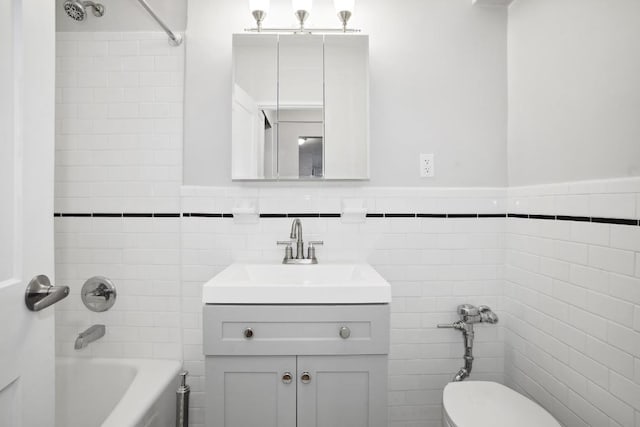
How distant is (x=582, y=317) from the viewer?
1387mm

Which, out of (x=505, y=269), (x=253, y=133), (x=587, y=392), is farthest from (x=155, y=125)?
(x=587, y=392)

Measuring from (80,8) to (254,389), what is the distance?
1678 millimetres

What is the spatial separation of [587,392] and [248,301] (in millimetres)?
1263

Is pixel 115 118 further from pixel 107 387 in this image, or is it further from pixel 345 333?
pixel 345 333

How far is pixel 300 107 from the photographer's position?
1829mm

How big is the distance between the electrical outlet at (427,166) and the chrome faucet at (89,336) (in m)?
1.75

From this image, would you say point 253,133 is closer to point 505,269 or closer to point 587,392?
point 505,269

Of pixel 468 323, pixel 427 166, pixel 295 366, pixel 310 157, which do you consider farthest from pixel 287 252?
pixel 468 323

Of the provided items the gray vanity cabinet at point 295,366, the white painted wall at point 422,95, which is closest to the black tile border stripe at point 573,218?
the white painted wall at point 422,95

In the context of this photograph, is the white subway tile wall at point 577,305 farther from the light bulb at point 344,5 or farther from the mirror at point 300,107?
the light bulb at point 344,5

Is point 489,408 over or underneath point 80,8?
underneath

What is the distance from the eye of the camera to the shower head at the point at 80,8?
1.55 m

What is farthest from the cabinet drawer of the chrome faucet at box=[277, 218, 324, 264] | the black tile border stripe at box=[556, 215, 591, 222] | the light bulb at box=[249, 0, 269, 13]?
the light bulb at box=[249, 0, 269, 13]

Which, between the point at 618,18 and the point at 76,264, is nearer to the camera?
the point at 618,18
